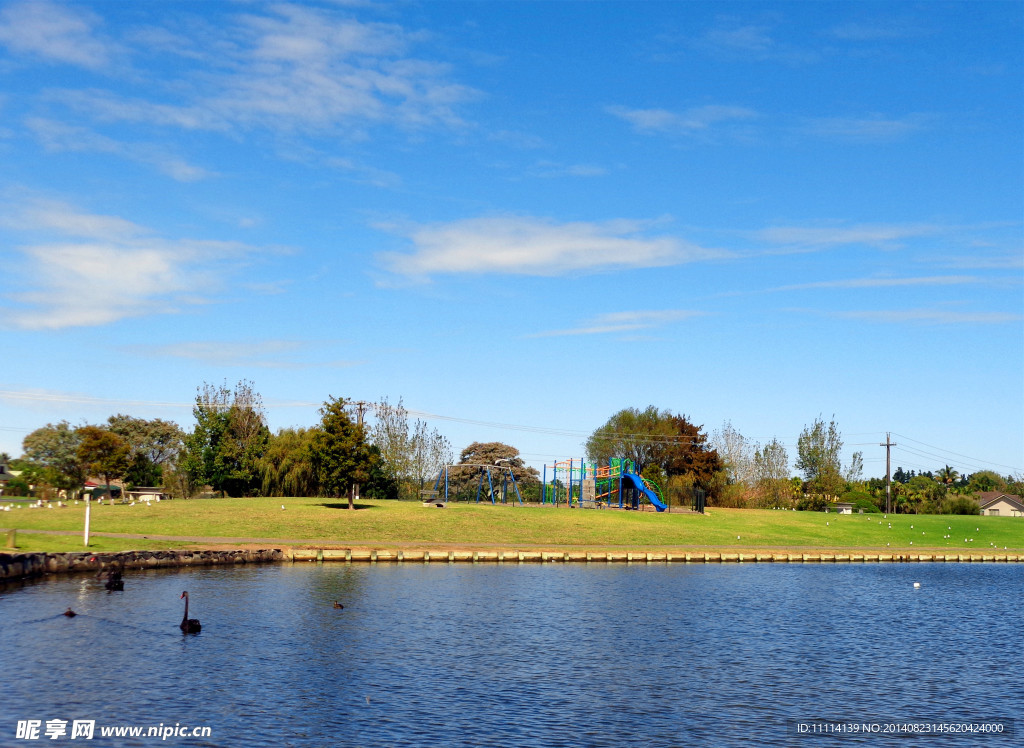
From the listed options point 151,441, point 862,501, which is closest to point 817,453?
point 862,501

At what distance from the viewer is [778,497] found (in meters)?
118

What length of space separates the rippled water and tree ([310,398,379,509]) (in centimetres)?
2626

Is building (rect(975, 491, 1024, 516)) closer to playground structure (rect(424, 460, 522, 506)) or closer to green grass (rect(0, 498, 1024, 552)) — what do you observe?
green grass (rect(0, 498, 1024, 552))

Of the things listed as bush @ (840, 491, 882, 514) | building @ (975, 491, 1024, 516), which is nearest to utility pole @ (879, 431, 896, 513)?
bush @ (840, 491, 882, 514)

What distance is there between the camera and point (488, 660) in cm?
2884

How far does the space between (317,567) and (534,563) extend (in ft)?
47.2

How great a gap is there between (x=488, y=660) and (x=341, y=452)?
4845 cm

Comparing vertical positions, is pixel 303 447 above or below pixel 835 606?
above

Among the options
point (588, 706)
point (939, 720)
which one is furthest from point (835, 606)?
point (588, 706)

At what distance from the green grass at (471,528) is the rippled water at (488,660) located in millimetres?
14689

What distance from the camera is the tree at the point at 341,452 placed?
7488cm

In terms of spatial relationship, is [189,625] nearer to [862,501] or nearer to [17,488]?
[17,488]

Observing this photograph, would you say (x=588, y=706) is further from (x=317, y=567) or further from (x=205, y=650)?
(x=317, y=567)

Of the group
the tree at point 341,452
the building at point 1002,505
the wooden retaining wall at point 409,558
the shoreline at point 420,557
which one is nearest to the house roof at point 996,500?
the building at point 1002,505
